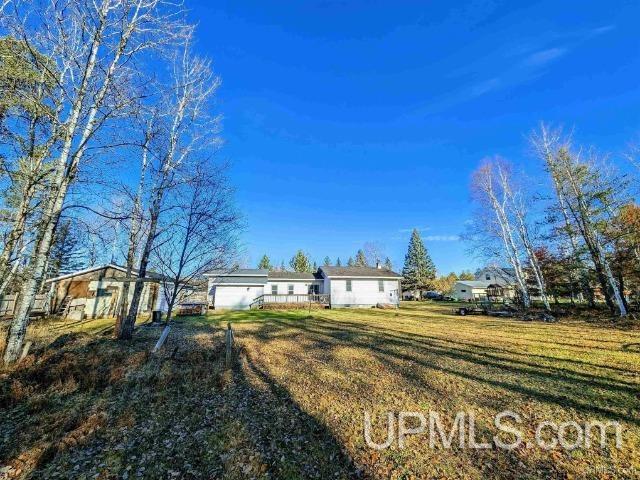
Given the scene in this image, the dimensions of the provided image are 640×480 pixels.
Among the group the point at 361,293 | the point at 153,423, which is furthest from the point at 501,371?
the point at 361,293

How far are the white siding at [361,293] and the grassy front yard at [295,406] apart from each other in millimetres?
20745

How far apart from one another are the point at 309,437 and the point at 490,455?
269cm

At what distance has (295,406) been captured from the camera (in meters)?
5.74

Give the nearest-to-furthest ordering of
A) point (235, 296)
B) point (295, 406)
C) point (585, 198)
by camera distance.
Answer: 1. point (295, 406)
2. point (585, 198)
3. point (235, 296)

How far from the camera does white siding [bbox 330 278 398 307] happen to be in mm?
31234

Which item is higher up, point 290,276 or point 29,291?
point 290,276

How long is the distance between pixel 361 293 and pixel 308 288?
249 inches

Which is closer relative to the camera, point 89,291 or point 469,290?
point 89,291

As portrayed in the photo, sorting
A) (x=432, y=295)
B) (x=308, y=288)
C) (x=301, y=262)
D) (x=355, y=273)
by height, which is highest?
(x=301, y=262)

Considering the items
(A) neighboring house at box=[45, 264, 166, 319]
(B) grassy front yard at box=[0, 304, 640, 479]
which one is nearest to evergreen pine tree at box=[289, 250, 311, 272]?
(A) neighboring house at box=[45, 264, 166, 319]

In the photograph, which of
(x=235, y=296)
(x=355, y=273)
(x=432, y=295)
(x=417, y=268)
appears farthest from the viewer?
(x=432, y=295)

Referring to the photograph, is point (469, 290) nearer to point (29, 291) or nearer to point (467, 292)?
point (467, 292)

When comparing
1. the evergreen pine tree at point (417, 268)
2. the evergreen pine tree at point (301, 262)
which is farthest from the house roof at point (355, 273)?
the evergreen pine tree at point (301, 262)

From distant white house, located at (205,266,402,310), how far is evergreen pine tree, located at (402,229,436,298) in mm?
23785
